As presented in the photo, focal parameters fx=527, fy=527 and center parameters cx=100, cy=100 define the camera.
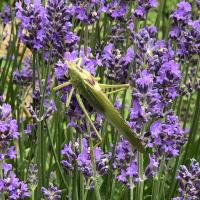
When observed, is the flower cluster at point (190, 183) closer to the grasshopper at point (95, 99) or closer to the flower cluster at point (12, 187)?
the grasshopper at point (95, 99)

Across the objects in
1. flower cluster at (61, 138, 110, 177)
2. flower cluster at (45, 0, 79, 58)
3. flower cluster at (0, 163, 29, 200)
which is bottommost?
flower cluster at (0, 163, 29, 200)

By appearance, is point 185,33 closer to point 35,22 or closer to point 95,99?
point 35,22

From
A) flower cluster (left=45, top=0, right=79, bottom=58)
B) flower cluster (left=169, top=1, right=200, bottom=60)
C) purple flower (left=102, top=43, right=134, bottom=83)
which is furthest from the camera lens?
Result: flower cluster (left=169, top=1, right=200, bottom=60)

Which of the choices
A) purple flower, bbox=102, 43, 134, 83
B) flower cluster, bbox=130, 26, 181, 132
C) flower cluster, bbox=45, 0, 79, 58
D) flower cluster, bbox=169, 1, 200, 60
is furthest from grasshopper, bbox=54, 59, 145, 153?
flower cluster, bbox=169, 1, 200, 60

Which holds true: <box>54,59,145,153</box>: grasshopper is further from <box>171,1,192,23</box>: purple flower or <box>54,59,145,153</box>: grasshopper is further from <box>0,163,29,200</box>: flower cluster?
<box>171,1,192,23</box>: purple flower

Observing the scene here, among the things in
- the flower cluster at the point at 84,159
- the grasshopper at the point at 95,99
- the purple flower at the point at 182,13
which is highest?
the purple flower at the point at 182,13

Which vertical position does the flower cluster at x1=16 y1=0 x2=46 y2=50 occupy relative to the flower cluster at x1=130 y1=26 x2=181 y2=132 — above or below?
above

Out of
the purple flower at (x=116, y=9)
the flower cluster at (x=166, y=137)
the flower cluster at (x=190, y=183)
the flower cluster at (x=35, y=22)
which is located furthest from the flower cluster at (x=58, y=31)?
the flower cluster at (x=190, y=183)


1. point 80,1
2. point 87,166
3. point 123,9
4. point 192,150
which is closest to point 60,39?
point 80,1
